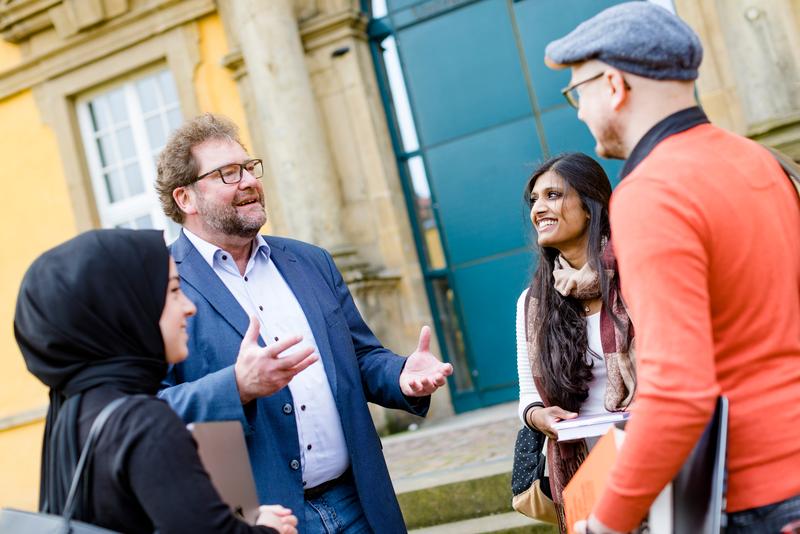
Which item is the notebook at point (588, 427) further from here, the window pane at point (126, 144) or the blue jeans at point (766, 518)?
the window pane at point (126, 144)

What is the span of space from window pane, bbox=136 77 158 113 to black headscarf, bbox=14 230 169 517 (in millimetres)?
7815

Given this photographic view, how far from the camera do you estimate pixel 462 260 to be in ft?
27.1

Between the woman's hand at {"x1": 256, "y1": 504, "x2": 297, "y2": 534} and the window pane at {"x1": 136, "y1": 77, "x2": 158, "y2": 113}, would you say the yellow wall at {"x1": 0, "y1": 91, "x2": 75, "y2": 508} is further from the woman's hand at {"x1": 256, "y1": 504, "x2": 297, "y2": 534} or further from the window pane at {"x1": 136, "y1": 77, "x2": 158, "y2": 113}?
the woman's hand at {"x1": 256, "y1": 504, "x2": 297, "y2": 534}

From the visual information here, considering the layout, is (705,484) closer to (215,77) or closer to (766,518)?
(766,518)

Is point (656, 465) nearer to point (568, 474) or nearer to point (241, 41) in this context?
point (568, 474)

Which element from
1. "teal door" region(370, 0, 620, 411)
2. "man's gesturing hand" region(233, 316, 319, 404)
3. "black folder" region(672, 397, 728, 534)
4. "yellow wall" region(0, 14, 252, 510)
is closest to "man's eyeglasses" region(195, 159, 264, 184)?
"man's gesturing hand" region(233, 316, 319, 404)

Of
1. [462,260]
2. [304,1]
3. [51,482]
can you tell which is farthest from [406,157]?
[51,482]

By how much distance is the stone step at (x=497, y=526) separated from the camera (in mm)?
4680

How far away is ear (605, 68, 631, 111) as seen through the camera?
67.0 inches

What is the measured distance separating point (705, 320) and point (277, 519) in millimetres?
1016

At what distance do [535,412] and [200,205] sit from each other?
125 centimetres

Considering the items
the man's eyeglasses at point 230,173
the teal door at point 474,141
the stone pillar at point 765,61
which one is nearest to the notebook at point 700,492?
the man's eyeglasses at point 230,173

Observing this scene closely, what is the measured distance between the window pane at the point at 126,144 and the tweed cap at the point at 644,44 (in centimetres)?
842

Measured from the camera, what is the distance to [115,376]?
1782 millimetres
